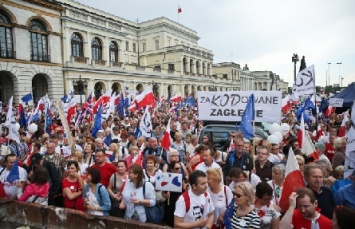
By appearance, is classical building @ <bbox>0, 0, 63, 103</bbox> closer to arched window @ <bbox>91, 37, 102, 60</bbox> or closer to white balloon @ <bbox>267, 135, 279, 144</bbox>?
arched window @ <bbox>91, 37, 102, 60</bbox>

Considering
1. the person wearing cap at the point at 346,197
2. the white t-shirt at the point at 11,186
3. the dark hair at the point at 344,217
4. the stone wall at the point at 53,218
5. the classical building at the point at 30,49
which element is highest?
the classical building at the point at 30,49

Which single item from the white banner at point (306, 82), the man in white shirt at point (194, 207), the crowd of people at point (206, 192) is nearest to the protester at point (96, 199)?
the crowd of people at point (206, 192)

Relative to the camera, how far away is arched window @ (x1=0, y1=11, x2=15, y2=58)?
26.8 meters

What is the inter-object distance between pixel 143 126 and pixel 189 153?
2708 millimetres

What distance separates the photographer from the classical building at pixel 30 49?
27.1 meters

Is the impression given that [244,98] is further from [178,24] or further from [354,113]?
[178,24]

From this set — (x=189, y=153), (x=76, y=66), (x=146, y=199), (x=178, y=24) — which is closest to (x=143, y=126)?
(x=189, y=153)

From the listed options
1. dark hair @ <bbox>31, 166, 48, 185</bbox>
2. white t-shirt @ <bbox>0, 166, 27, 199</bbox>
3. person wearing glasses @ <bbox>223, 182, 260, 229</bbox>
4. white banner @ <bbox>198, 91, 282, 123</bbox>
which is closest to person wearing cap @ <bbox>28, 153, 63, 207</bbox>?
white t-shirt @ <bbox>0, 166, 27, 199</bbox>

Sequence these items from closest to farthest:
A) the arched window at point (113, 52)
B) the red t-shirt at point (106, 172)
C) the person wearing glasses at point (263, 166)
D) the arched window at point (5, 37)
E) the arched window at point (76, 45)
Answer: the red t-shirt at point (106, 172)
the person wearing glasses at point (263, 166)
the arched window at point (5, 37)
the arched window at point (76, 45)
the arched window at point (113, 52)

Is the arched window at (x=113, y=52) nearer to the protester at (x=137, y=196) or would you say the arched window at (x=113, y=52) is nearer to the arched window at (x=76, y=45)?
the arched window at (x=76, y=45)

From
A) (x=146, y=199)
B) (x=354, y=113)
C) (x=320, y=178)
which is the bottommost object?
(x=146, y=199)

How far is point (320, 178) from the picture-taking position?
367cm

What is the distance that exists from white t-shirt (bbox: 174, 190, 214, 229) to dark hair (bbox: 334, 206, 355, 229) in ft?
5.45

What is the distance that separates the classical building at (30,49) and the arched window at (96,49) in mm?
6981
